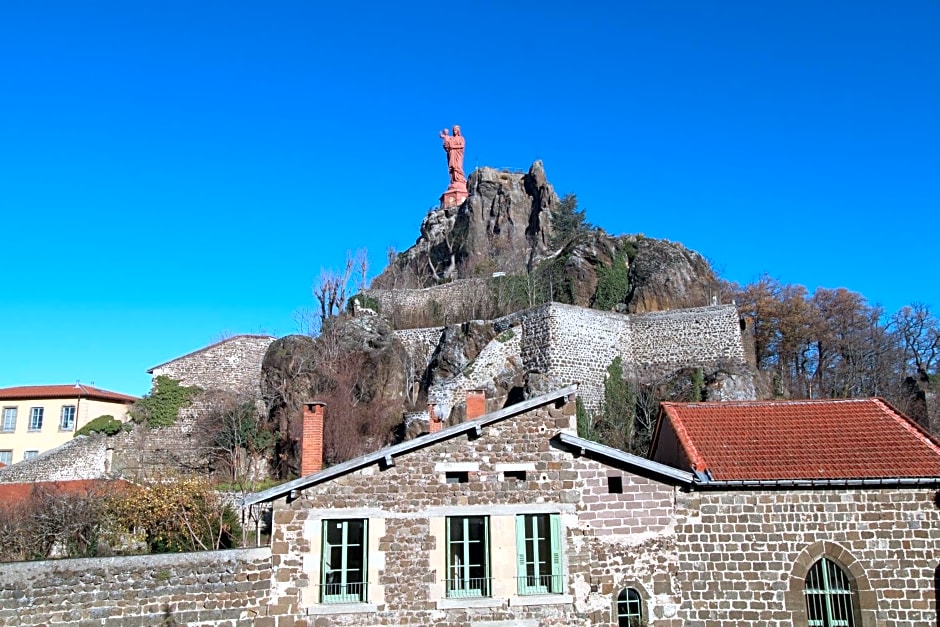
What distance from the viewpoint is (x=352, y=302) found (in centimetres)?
3894

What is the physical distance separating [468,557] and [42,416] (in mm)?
26443

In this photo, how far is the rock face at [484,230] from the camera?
49.9m

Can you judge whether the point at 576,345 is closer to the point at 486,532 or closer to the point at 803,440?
the point at 803,440

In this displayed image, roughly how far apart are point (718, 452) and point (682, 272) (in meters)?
23.4

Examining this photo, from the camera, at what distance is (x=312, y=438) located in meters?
13.1

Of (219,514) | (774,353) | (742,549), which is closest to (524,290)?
(774,353)

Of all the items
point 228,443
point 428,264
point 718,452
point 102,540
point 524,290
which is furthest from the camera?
point 428,264

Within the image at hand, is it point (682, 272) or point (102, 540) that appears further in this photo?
point (682, 272)

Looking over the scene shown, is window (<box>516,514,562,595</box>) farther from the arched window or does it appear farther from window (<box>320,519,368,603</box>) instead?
window (<box>320,519,368,603</box>)

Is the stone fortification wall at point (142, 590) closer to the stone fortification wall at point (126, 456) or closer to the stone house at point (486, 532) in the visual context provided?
the stone house at point (486, 532)

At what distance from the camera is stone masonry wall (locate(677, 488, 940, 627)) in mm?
11898

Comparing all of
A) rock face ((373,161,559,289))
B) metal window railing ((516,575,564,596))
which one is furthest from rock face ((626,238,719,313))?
Result: metal window railing ((516,575,564,596))

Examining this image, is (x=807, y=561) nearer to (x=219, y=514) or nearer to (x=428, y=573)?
(x=428, y=573)

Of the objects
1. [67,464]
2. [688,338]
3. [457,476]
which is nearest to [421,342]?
[688,338]
